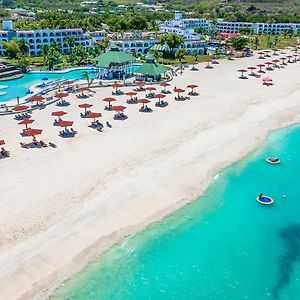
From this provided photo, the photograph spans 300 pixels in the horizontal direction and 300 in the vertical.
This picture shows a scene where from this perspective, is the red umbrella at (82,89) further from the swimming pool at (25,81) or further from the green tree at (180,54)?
the green tree at (180,54)

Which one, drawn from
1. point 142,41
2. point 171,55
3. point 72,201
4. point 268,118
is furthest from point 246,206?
point 142,41

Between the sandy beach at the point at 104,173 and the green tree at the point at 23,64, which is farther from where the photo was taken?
the green tree at the point at 23,64

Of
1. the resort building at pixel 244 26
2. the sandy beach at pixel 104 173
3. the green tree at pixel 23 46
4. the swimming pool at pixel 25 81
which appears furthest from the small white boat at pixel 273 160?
the resort building at pixel 244 26

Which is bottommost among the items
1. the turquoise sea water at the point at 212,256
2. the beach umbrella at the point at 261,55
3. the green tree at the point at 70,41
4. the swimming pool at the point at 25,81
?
the turquoise sea water at the point at 212,256

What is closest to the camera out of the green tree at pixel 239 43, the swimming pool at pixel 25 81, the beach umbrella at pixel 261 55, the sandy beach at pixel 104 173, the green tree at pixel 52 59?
the sandy beach at pixel 104 173

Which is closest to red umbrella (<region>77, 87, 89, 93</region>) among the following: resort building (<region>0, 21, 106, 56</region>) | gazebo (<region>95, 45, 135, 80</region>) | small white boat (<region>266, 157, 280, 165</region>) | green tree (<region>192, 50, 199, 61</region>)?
gazebo (<region>95, 45, 135, 80</region>)
